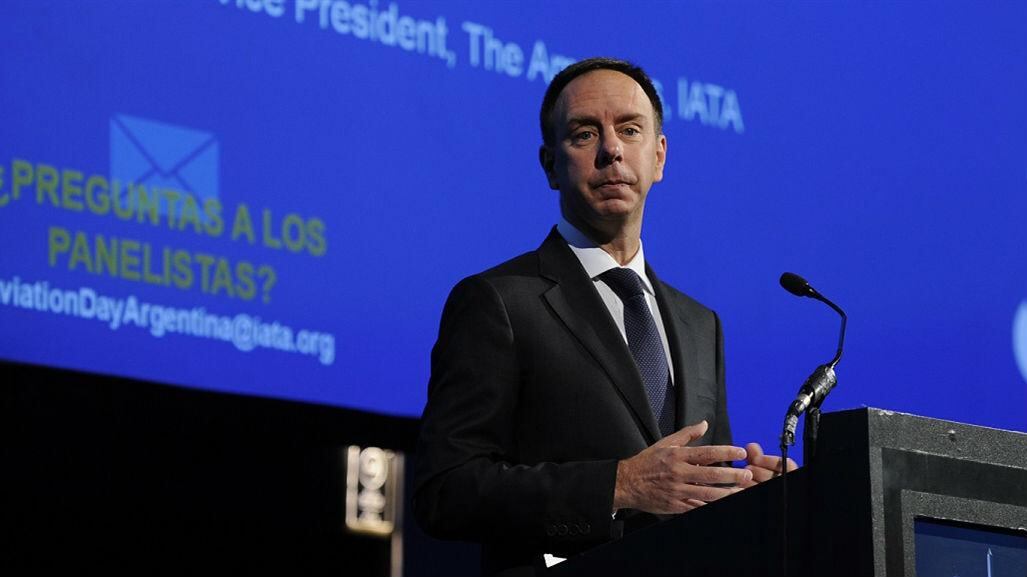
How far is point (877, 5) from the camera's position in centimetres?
463

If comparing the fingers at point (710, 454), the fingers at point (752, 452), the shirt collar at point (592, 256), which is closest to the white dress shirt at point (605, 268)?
the shirt collar at point (592, 256)

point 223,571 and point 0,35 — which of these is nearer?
point 0,35

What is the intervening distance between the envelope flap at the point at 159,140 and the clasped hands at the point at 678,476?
1.82 metres

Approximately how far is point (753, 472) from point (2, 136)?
1959 millimetres

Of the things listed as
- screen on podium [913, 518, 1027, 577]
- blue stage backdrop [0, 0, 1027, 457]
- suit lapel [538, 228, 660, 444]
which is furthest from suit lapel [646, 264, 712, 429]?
blue stage backdrop [0, 0, 1027, 457]

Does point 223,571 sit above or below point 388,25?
below

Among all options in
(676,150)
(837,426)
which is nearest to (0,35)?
(676,150)

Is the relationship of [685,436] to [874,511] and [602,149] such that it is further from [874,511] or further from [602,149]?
[602,149]

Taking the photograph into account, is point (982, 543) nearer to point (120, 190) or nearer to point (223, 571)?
point (120, 190)

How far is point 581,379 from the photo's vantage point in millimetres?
2176

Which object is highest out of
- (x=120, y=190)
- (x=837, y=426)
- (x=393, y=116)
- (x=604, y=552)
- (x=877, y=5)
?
(x=877, y=5)

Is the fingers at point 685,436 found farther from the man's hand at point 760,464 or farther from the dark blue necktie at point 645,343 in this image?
the dark blue necktie at point 645,343

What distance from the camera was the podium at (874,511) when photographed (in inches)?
64.7

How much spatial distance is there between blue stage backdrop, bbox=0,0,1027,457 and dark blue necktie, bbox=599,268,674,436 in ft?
4.53
